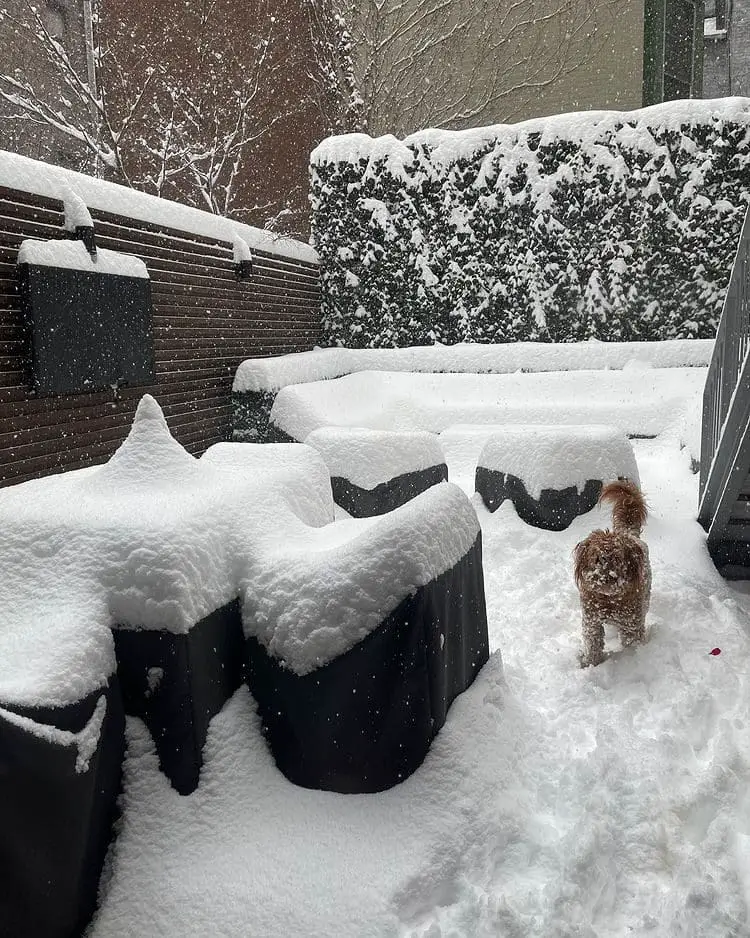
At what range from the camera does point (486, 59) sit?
55.8 ft

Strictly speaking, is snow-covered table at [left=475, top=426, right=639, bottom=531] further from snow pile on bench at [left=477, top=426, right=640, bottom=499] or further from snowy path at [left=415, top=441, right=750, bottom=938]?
snowy path at [left=415, top=441, right=750, bottom=938]

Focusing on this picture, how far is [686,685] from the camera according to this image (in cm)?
336

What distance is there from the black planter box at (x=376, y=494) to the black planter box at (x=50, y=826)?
389 centimetres

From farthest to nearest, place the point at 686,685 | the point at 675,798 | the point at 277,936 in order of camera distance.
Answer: the point at 686,685
the point at 675,798
the point at 277,936

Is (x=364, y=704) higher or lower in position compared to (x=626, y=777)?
higher

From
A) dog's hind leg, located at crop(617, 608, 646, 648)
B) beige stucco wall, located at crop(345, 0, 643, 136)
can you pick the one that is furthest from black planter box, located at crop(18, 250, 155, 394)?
beige stucco wall, located at crop(345, 0, 643, 136)

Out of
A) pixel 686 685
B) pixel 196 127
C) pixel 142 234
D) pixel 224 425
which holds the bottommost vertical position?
pixel 686 685

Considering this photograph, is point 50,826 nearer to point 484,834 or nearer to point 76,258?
point 484,834

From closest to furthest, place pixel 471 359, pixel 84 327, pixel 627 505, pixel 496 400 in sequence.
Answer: pixel 627 505, pixel 84 327, pixel 496 400, pixel 471 359

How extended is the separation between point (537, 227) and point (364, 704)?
9396mm

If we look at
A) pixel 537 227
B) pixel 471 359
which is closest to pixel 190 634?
pixel 471 359

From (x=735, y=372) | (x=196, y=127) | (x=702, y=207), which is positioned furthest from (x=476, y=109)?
(x=735, y=372)

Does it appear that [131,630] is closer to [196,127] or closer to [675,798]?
[675,798]

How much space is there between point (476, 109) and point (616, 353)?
10.4 metres
